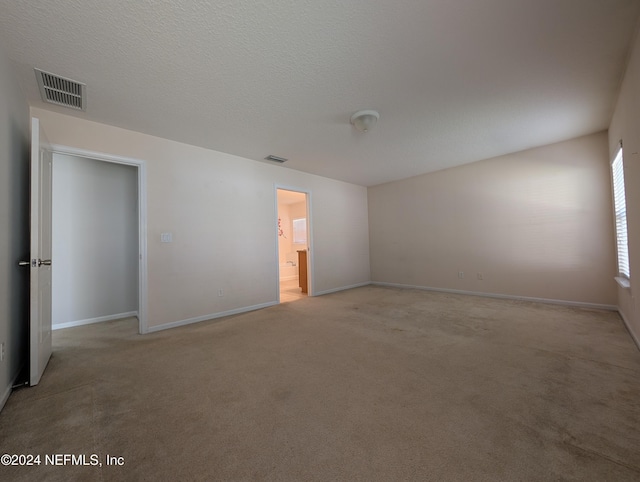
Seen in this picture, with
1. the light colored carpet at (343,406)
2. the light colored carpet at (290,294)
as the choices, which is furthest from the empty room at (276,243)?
the light colored carpet at (290,294)

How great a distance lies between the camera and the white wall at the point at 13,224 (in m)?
1.84

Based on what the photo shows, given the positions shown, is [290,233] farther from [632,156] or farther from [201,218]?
[632,156]

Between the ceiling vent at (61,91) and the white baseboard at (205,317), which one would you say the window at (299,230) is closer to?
the white baseboard at (205,317)

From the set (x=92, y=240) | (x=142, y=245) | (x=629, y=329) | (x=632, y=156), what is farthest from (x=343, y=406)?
(x=92, y=240)

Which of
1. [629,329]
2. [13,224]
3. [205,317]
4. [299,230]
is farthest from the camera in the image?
[299,230]

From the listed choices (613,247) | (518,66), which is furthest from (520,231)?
(518,66)

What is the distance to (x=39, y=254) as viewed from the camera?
2.10 meters

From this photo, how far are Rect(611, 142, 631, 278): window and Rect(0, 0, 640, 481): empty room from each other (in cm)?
5

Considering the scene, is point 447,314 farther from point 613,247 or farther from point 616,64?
point 616,64

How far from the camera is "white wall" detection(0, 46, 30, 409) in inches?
72.3

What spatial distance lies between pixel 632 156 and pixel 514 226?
231 centimetres

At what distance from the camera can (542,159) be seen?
13.8 feet

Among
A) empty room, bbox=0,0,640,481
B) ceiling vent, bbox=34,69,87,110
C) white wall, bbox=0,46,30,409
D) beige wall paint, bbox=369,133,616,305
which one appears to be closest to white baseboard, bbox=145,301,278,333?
empty room, bbox=0,0,640,481

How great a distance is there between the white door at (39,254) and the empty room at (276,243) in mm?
27
